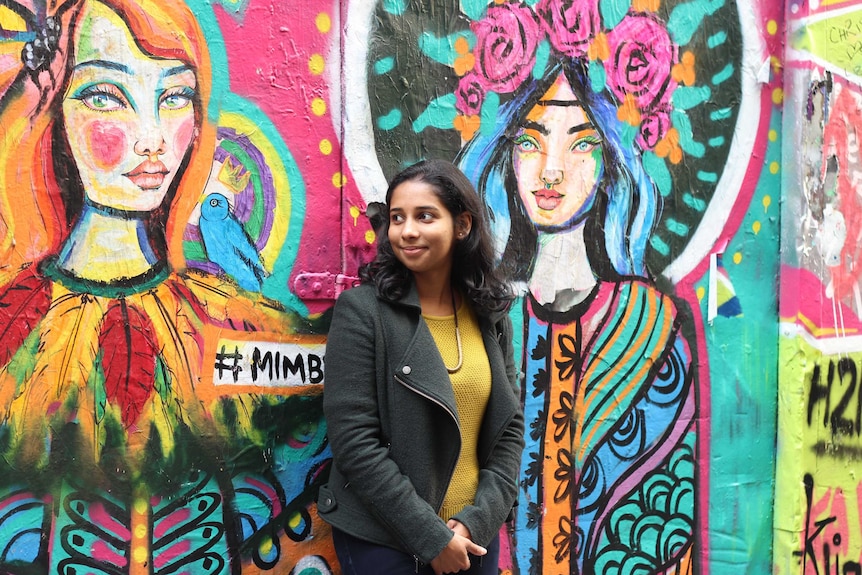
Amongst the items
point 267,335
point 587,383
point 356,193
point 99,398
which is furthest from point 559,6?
point 99,398

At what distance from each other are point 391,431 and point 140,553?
92cm

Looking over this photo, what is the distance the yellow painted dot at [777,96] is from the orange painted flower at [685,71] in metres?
0.42

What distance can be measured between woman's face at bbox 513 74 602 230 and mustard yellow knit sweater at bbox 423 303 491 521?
837 millimetres

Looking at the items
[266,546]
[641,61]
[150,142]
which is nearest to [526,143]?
[641,61]

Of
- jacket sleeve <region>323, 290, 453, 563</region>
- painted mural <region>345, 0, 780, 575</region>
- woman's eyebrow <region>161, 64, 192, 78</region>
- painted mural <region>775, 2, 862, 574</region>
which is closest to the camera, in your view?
jacket sleeve <region>323, 290, 453, 563</region>

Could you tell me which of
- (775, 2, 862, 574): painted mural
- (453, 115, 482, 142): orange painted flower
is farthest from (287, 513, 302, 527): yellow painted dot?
(775, 2, 862, 574): painted mural

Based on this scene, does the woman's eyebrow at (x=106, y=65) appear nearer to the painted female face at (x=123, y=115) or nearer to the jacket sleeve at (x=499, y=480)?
the painted female face at (x=123, y=115)

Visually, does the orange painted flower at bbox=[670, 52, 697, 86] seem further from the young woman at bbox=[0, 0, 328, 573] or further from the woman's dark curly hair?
the young woman at bbox=[0, 0, 328, 573]

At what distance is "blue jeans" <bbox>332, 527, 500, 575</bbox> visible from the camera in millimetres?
2143

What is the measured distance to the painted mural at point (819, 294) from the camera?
3350 mm

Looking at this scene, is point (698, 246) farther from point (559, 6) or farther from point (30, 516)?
point (30, 516)

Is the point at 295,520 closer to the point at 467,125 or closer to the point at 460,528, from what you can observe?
the point at 460,528

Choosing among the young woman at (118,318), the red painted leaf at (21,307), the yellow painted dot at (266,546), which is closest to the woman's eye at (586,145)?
the young woman at (118,318)

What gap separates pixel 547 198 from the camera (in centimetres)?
300
